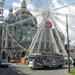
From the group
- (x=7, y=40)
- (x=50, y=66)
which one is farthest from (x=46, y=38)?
(x=50, y=66)

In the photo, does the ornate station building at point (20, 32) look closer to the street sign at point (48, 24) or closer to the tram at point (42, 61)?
the street sign at point (48, 24)

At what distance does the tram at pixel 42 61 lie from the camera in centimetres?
3688

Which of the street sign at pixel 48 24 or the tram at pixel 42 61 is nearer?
the tram at pixel 42 61

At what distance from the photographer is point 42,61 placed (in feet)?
124

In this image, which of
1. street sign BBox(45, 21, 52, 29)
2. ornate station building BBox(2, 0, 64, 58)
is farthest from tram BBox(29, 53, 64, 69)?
ornate station building BBox(2, 0, 64, 58)

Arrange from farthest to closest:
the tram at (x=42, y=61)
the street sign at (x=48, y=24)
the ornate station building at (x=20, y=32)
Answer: the ornate station building at (x=20, y=32) < the street sign at (x=48, y=24) < the tram at (x=42, y=61)

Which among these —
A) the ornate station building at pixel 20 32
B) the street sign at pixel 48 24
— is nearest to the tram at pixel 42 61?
the street sign at pixel 48 24

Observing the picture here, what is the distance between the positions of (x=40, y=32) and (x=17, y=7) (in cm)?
1228

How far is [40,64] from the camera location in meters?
37.2

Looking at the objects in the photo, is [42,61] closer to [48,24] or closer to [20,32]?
[48,24]

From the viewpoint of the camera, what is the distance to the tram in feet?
121

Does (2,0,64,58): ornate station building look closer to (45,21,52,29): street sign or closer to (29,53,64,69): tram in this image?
(45,21,52,29): street sign

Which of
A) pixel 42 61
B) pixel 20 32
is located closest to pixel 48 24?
pixel 42 61

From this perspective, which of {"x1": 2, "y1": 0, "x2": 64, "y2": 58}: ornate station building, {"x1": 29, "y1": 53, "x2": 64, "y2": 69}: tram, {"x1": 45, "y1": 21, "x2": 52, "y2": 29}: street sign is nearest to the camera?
{"x1": 29, "y1": 53, "x2": 64, "y2": 69}: tram
